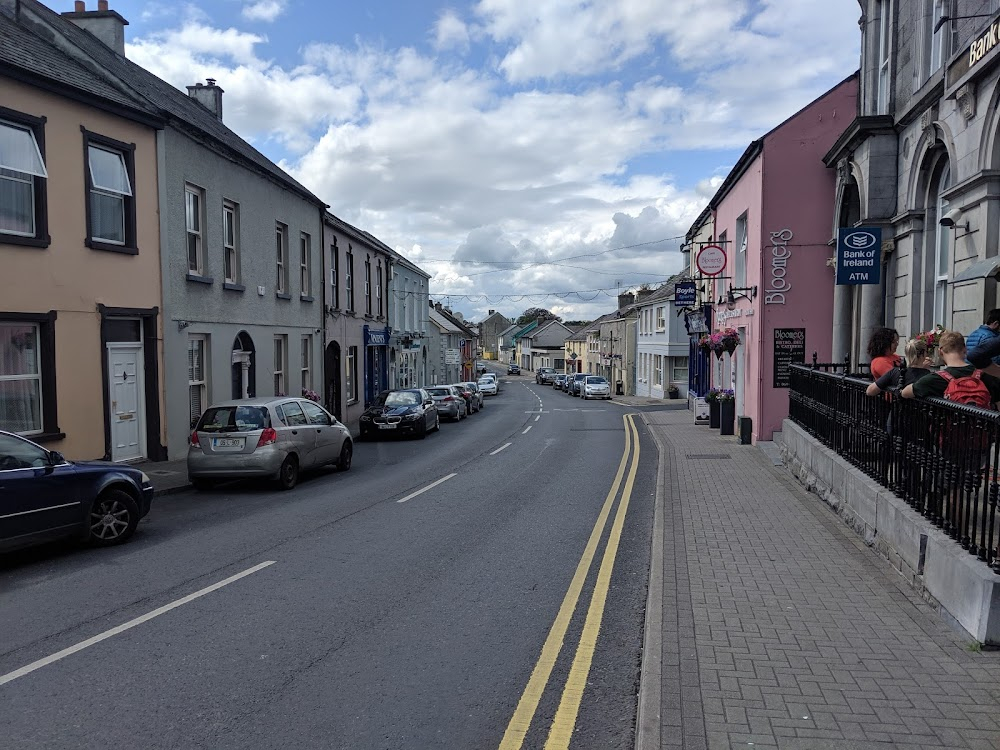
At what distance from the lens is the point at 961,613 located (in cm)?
525

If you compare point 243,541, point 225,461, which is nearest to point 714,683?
point 243,541

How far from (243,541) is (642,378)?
4611 centimetres

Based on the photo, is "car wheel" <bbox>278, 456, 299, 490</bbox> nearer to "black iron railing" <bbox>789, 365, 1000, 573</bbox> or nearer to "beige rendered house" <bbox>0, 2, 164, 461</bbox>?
"beige rendered house" <bbox>0, 2, 164, 461</bbox>

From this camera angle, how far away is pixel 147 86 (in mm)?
17172

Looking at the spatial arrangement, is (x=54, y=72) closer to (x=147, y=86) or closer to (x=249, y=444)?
(x=147, y=86)

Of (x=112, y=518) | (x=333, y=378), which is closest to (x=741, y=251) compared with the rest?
(x=333, y=378)

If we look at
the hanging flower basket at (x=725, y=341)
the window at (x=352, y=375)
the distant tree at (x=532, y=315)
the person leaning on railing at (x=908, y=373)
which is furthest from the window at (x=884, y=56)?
the distant tree at (x=532, y=315)

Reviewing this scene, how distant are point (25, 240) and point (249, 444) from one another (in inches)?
186

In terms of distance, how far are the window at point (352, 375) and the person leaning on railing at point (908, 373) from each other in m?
22.8

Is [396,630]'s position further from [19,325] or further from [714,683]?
[19,325]

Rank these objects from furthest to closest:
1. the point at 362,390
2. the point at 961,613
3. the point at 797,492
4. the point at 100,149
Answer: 1. the point at 362,390
2. the point at 100,149
3. the point at 797,492
4. the point at 961,613

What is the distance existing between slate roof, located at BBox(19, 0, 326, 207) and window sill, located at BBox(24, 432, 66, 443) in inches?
233

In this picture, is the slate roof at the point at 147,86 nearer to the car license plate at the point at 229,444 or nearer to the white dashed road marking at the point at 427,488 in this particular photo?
the car license plate at the point at 229,444

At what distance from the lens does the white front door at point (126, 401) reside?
1409 centimetres
